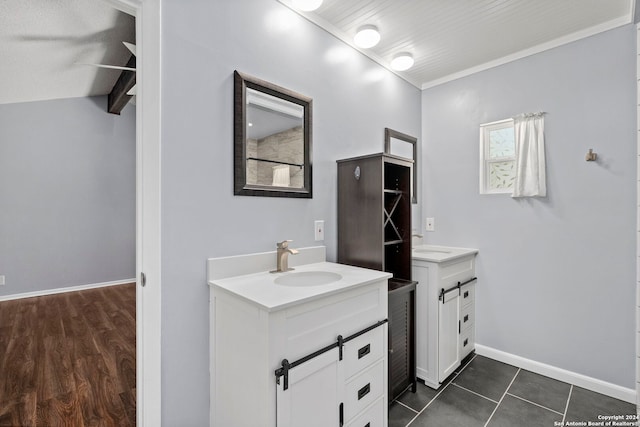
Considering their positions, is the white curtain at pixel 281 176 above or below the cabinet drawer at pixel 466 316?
above

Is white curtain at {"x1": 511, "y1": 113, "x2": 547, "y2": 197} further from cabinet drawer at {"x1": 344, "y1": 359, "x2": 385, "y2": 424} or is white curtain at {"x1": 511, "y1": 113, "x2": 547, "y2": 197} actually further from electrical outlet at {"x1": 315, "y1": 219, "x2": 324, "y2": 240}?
cabinet drawer at {"x1": 344, "y1": 359, "x2": 385, "y2": 424}

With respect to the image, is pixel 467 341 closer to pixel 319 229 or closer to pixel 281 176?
pixel 319 229

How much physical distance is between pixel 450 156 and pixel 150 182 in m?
2.62

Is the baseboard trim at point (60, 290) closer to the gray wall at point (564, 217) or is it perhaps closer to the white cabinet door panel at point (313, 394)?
the white cabinet door panel at point (313, 394)

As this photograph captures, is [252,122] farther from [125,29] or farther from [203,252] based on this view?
[125,29]

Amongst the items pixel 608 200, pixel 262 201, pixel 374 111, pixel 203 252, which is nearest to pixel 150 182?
pixel 203 252

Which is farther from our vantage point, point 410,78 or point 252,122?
point 410,78

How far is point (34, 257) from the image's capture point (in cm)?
397

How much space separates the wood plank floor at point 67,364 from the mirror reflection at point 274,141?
1.64 metres

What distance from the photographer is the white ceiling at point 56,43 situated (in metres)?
2.07

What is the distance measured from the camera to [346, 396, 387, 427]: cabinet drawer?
1.46 m

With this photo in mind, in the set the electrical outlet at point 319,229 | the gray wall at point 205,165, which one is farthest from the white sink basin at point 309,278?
the electrical outlet at point 319,229

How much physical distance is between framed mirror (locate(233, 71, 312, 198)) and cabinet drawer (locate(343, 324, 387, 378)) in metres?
0.92

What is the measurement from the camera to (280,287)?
1.37 meters
